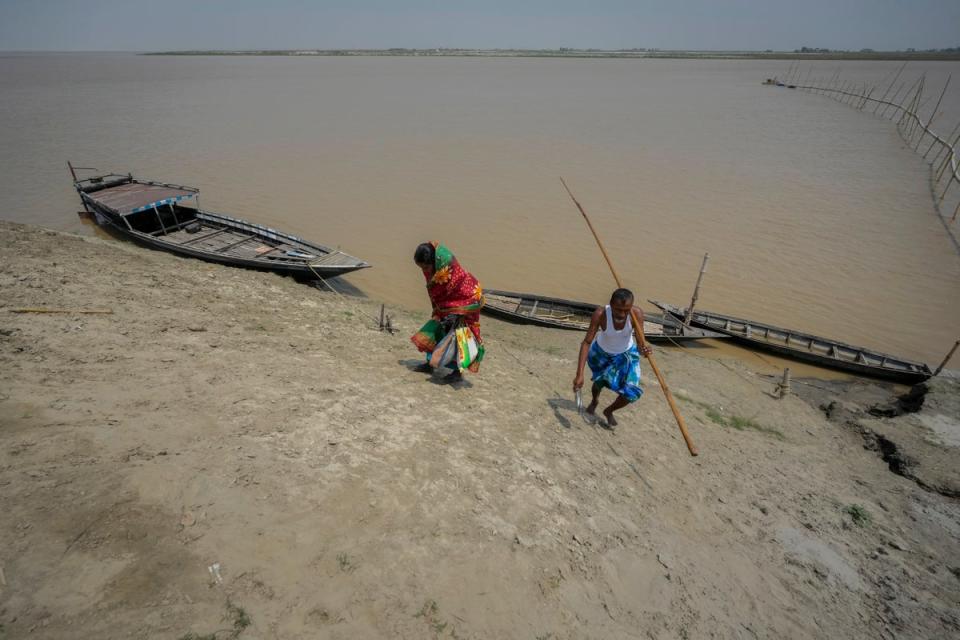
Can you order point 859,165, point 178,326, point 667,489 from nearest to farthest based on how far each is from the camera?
1. point 667,489
2. point 178,326
3. point 859,165

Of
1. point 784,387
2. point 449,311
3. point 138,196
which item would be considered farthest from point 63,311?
point 784,387

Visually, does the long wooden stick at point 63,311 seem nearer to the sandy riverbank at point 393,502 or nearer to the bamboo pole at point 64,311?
the bamboo pole at point 64,311

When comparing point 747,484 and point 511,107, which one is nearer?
point 747,484

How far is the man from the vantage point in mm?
4328

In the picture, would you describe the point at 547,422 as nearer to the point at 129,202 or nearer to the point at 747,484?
the point at 747,484

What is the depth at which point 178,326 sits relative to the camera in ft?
17.5

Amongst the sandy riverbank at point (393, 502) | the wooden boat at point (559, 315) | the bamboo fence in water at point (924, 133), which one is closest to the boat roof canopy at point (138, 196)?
the sandy riverbank at point (393, 502)

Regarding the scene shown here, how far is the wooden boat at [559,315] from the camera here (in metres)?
8.78

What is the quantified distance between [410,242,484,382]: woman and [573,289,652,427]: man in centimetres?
109

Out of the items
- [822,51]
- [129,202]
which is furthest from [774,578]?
[822,51]

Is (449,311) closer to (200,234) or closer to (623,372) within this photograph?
(623,372)

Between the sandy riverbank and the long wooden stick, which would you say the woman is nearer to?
the sandy riverbank

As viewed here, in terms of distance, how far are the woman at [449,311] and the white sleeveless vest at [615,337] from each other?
1217mm

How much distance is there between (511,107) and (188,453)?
1474 inches
